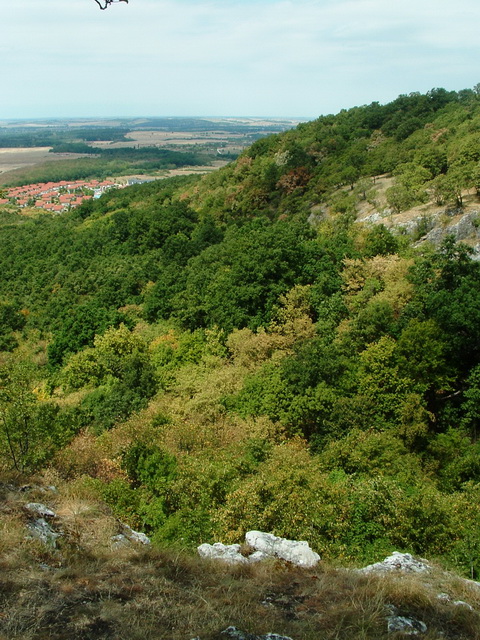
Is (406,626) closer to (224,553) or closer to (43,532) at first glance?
(224,553)

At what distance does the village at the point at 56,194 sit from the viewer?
106 meters

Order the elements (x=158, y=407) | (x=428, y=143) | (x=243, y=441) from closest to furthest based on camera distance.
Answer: (x=243, y=441)
(x=158, y=407)
(x=428, y=143)

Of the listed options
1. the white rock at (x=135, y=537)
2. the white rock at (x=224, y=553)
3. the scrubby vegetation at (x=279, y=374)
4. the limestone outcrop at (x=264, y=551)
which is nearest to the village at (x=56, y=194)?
the scrubby vegetation at (x=279, y=374)

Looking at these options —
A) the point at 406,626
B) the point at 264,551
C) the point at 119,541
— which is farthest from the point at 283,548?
the point at 119,541

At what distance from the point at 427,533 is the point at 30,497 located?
9.83 metres

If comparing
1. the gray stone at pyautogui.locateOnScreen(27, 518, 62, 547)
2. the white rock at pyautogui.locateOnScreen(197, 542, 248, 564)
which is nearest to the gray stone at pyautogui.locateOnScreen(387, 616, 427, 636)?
the white rock at pyautogui.locateOnScreen(197, 542, 248, 564)

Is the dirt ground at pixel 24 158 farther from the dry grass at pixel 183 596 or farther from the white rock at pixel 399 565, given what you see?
the white rock at pixel 399 565

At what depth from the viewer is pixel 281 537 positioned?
11.6m

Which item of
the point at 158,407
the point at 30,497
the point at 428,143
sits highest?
the point at 428,143

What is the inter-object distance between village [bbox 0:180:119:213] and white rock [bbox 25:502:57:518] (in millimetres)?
92441

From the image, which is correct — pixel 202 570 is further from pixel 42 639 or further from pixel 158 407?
pixel 158 407

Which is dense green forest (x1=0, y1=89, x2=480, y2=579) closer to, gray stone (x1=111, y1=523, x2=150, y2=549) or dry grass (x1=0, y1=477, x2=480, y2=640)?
gray stone (x1=111, y1=523, x2=150, y2=549)

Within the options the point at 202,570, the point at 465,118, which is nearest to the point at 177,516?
the point at 202,570

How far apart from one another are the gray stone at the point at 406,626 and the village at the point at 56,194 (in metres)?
98.0
